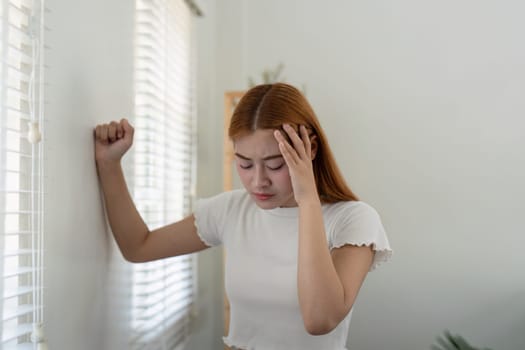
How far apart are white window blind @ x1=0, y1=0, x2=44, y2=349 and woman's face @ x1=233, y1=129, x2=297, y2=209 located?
407 millimetres

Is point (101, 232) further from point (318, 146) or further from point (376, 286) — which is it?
point (376, 286)

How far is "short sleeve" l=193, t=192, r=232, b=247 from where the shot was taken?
1.40m

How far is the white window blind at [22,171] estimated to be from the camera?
2.77ft

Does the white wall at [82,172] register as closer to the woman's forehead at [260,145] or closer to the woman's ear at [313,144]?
the woman's forehead at [260,145]

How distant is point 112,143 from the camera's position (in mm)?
1203

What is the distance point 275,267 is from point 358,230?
0.71 feet

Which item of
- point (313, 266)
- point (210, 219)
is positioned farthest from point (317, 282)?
point (210, 219)

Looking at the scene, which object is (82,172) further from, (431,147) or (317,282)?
(431,147)

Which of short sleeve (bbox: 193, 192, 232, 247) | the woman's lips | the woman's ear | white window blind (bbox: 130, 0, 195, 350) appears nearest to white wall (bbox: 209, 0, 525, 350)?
white window blind (bbox: 130, 0, 195, 350)

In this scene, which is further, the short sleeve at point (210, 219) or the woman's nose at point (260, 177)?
the short sleeve at point (210, 219)

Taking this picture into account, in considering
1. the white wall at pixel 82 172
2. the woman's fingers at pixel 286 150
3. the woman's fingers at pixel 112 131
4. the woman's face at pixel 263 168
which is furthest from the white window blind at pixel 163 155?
the woman's fingers at pixel 286 150

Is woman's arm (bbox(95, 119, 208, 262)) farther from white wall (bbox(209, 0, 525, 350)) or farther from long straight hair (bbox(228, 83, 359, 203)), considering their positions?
white wall (bbox(209, 0, 525, 350))

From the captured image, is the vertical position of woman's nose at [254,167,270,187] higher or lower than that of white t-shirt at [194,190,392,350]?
higher

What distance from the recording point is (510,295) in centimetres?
226
